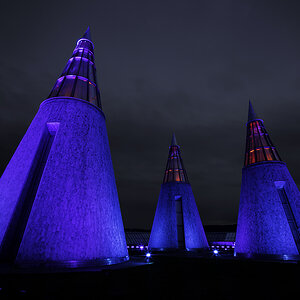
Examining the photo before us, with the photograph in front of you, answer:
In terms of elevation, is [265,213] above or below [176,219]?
below

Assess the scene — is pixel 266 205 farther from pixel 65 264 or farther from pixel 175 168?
pixel 65 264

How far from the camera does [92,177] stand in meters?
11.0

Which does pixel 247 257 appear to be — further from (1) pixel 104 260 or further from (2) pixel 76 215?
(2) pixel 76 215

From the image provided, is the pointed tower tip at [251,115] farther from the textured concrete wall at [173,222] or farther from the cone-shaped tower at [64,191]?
the cone-shaped tower at [64,191]

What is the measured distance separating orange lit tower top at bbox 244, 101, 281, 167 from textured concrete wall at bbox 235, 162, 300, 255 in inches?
24.8

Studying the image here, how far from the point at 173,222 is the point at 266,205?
11.2m

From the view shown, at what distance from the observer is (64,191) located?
9.75 metres

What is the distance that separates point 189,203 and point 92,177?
17.4m

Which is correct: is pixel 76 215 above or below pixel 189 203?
below

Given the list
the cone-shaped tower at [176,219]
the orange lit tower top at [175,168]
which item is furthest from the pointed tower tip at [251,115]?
the cone-shaped tower at [176,219]

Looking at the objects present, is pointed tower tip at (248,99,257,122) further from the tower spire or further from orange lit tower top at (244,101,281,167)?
the tower spire

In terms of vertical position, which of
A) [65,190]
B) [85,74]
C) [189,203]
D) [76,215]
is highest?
[85,74]

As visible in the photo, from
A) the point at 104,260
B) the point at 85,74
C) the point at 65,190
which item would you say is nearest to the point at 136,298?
the point at 104,260

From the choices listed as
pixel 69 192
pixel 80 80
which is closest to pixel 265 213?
pixel 69 192
